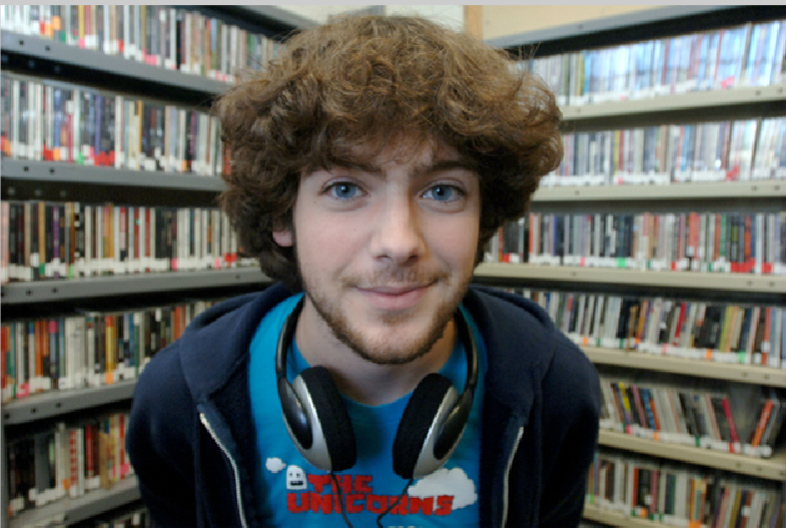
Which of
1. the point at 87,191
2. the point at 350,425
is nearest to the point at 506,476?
the point at 350,425

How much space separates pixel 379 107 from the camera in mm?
723

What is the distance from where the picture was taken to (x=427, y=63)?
774mm

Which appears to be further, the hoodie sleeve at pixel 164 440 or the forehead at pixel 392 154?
the hoodie sleeve at pixel 164 440

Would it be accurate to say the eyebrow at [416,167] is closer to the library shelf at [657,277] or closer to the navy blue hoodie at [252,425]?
the navy blue hoodie at [252,425]

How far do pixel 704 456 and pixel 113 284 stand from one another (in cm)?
212

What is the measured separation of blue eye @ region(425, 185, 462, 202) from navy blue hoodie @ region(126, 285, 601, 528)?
0.28 meters

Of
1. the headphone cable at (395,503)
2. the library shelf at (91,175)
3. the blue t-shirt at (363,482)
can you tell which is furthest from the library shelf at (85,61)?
the headphone cable at (395,503)

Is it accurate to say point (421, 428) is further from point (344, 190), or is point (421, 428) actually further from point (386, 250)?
point (344, 190)

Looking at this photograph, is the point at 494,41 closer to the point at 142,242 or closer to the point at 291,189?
the point at 291,189

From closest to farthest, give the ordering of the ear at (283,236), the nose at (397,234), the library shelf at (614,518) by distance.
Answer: the nose at (397,234)
the ear at (283,236)
the library shelf at (614,518)

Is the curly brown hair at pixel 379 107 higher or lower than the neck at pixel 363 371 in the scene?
higher

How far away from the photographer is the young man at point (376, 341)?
719 millimetres

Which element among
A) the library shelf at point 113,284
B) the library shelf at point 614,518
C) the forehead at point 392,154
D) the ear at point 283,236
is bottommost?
the library shelf at point 614,518

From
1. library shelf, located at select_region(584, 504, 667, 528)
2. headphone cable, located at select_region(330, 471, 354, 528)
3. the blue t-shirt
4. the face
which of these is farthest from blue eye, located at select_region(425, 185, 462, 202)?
library shelf, located at select_region(584, 504, 667, 528)
